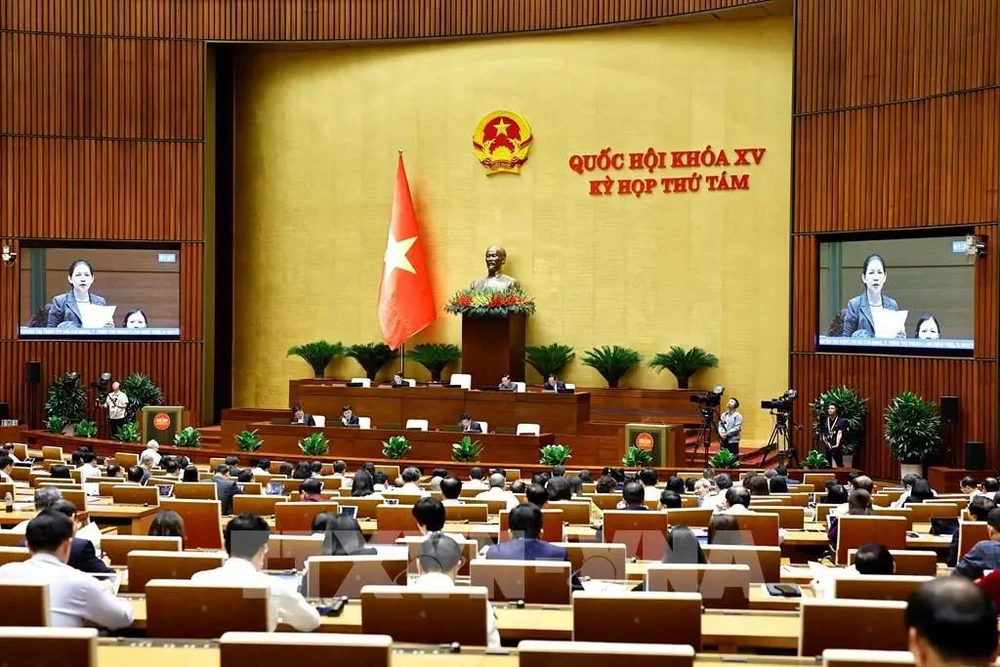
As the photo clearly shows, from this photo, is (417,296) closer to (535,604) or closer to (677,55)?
(677,55)

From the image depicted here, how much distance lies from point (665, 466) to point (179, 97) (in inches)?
424

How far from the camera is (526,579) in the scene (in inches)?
196

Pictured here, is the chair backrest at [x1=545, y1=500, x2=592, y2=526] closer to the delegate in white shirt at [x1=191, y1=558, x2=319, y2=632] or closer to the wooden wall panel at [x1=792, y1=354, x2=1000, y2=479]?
the delegate in white shirt at [x1=191, y1=558, x2=319, y2=632]

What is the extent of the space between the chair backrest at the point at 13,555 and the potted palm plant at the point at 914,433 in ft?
Answer: 39.4

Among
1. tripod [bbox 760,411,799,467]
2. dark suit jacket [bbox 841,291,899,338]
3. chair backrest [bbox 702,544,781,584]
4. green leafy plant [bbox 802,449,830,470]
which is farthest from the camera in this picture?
dark suit jacket [bbox 841,291,899,338]

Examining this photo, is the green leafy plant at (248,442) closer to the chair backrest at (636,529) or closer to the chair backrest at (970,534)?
the chair backrest at (636,529)

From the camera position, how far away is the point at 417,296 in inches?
774

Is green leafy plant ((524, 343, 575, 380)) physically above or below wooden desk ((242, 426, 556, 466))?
above

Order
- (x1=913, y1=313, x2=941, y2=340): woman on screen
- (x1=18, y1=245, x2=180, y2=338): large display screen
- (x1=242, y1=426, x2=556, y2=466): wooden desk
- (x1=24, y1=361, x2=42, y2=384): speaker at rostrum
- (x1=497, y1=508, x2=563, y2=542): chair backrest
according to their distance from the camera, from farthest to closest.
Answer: (x1=18, y1=245, x2=180, y2=338): large display screen, (x1=24, y1=361, x2=42, y2=384): speaker at rostrum, (x1=242, y1=426, x2=556, y2=466): wooden desk, (x1=913, y1=313, x2=941, y2=340): woman on screen, (x1=497, y1=508, x2=563, y2=542): chair backrest

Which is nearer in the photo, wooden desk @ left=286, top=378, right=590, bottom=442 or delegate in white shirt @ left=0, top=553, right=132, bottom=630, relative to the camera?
delegate in white shirt @ left=0, top=553, right=132, bottom=630

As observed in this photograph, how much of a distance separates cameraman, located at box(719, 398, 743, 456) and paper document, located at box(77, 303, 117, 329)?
10369 millimetres

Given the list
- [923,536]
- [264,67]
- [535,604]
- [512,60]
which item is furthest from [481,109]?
[535,604]

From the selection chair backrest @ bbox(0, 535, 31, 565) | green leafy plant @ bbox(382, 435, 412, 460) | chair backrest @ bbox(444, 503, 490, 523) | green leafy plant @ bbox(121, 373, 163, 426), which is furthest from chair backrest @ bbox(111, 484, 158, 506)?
green leafy plant @ bbox(121, 373, 163, 426)

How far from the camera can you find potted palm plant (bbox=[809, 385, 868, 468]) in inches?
612
